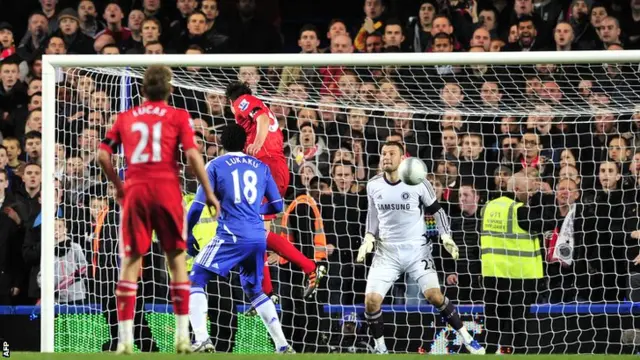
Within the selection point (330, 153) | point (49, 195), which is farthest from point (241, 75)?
point (49, 195)

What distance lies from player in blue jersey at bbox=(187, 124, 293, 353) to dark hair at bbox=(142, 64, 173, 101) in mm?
1818

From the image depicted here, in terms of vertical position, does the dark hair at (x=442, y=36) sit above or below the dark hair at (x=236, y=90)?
above

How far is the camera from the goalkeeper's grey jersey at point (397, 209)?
12.1 meters

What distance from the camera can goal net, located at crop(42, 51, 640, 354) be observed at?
39.5 feet

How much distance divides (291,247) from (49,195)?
6.71ft

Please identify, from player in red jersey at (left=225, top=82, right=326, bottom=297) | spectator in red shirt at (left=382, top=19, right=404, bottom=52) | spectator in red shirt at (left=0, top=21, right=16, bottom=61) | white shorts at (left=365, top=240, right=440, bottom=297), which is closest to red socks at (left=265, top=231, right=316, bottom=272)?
player in red jersey at (left=225, top=82, right=326, bottom=297)

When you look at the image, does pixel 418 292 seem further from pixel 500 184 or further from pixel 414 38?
pixel 414 38

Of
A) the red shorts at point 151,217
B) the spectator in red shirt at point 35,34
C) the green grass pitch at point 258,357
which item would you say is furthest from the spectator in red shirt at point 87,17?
the red shorts at point 151,217

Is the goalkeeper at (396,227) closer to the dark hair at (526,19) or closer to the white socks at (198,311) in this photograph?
the white socks at (198,311)

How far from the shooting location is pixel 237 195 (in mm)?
10094

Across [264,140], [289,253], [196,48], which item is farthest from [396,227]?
[196,48]

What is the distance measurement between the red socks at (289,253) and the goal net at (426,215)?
43.9 inches

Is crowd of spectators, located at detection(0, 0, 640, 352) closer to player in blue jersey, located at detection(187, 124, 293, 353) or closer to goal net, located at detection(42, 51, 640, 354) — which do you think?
goal net, located at detection(42, 51, 640, 354)

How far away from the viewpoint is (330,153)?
1335 cm
